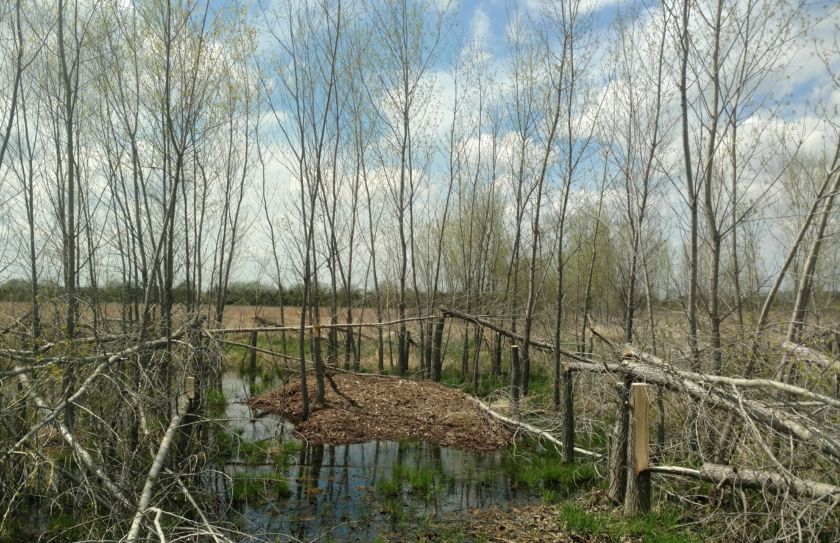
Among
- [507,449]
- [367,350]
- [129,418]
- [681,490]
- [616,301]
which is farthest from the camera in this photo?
[616,301]

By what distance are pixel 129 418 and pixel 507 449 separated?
5.80 meters

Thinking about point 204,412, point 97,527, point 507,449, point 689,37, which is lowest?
point 507,449

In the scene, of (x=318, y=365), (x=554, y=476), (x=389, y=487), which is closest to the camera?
(x=389, y=487)

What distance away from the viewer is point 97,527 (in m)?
4.38

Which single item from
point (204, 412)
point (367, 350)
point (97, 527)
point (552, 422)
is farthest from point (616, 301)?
point (97, 527)

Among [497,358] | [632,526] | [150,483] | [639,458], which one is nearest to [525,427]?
[639,458]

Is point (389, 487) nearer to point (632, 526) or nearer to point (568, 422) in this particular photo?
point (568, 422)

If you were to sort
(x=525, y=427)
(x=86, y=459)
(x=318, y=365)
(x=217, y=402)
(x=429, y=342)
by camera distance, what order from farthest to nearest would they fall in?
(x=429, y=342) < (x=217, y=402) < (x=318, y=365) < (x=525, y=427) < (x=86, y=459)

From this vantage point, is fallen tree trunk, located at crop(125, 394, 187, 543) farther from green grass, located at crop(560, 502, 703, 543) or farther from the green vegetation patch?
green grass, located at crop(560, 502, 703, 543)

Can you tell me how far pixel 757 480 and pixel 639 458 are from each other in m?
1.21

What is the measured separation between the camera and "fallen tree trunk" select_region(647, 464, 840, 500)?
13.7 ft

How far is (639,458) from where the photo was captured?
5.77 meters

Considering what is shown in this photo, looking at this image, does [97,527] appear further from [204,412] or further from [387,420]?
[387,420]

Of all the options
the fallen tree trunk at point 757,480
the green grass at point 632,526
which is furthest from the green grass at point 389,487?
the fallen tree trunk at point 757,480
